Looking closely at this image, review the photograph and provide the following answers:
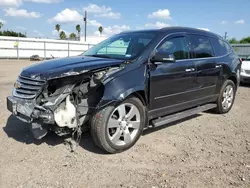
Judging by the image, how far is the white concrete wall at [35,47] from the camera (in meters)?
28.7

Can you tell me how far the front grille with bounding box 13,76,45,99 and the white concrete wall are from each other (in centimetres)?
2744

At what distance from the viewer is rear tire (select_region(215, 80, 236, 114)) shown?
19.6ft

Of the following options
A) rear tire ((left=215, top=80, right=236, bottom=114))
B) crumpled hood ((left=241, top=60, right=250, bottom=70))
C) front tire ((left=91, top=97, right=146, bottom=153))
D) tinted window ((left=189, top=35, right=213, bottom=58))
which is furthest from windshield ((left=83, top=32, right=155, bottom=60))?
crumpled hood ((left=241, top=60, right=250, bottom=70))

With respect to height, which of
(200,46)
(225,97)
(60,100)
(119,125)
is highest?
(200,46)

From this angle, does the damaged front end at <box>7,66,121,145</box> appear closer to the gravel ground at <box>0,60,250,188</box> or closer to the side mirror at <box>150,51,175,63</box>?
the gravel ground at <box>0,60,250,188</box>

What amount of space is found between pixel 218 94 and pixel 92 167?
3.68 metres

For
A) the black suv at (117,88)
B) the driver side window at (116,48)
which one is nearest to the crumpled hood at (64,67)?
the black suv at (117,88)

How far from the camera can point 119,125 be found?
3.88 meters

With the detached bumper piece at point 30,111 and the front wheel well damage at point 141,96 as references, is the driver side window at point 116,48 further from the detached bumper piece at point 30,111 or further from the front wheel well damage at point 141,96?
the detached bumper piece at point 30,111

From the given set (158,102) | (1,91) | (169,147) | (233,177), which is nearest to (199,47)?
(158,102)

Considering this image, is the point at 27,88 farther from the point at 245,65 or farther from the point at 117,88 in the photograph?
the point at 245,65

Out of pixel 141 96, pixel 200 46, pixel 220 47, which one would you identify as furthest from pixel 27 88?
pixel 220 47

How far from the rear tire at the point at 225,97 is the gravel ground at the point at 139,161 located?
3.35ft

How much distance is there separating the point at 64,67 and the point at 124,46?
4.64 ft
